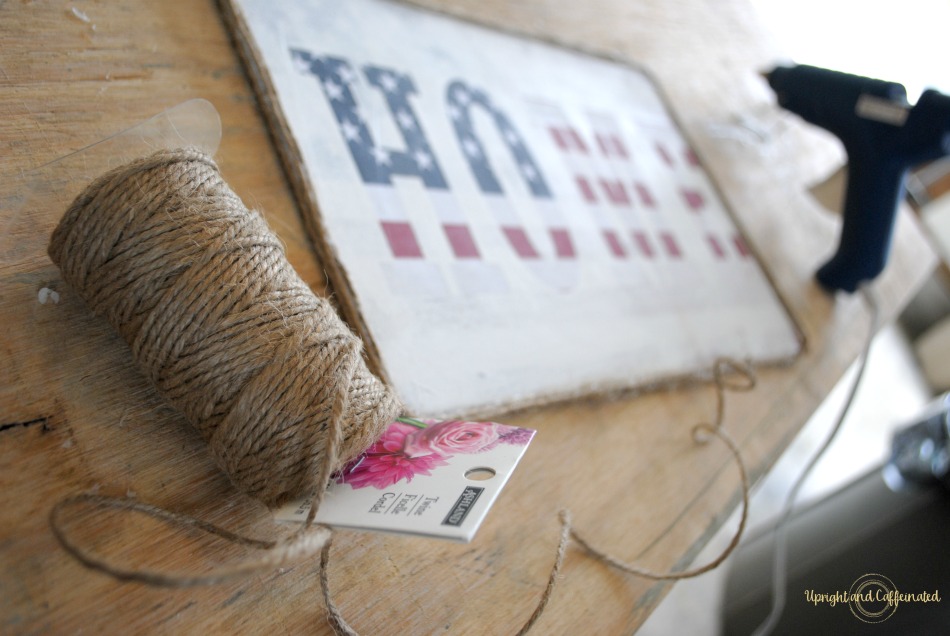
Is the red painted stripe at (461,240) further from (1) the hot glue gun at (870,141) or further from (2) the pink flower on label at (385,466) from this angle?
(1) the hot glue gun at (870,141)

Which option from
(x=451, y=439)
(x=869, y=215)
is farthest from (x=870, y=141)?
(x=451, y=439)

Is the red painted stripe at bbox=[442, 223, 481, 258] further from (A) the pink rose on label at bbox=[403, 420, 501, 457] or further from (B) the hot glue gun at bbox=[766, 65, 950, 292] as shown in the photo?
(B) the hot glue gun at bbox=[766, 65, 950, 292]

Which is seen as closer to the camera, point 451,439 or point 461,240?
point 451,439

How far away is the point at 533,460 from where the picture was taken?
0.68 m

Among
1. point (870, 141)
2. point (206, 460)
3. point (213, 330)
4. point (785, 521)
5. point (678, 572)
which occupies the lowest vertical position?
point (785, 521)

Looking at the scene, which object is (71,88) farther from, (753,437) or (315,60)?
(753,437)

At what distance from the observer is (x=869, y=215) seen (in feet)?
3.55

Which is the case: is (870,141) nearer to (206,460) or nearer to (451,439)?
(451,439)

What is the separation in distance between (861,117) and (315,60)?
0.84 meters

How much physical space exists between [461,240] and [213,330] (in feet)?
1.10

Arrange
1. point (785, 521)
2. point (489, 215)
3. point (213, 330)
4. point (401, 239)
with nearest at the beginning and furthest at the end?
point (213, 330)
point (401, 239)
point (489, 215)
point (785, 521)

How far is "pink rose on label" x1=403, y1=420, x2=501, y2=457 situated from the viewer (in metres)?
0.48

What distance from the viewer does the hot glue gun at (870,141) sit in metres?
1.02

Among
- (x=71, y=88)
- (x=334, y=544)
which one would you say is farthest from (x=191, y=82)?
(x=334, y=544)
